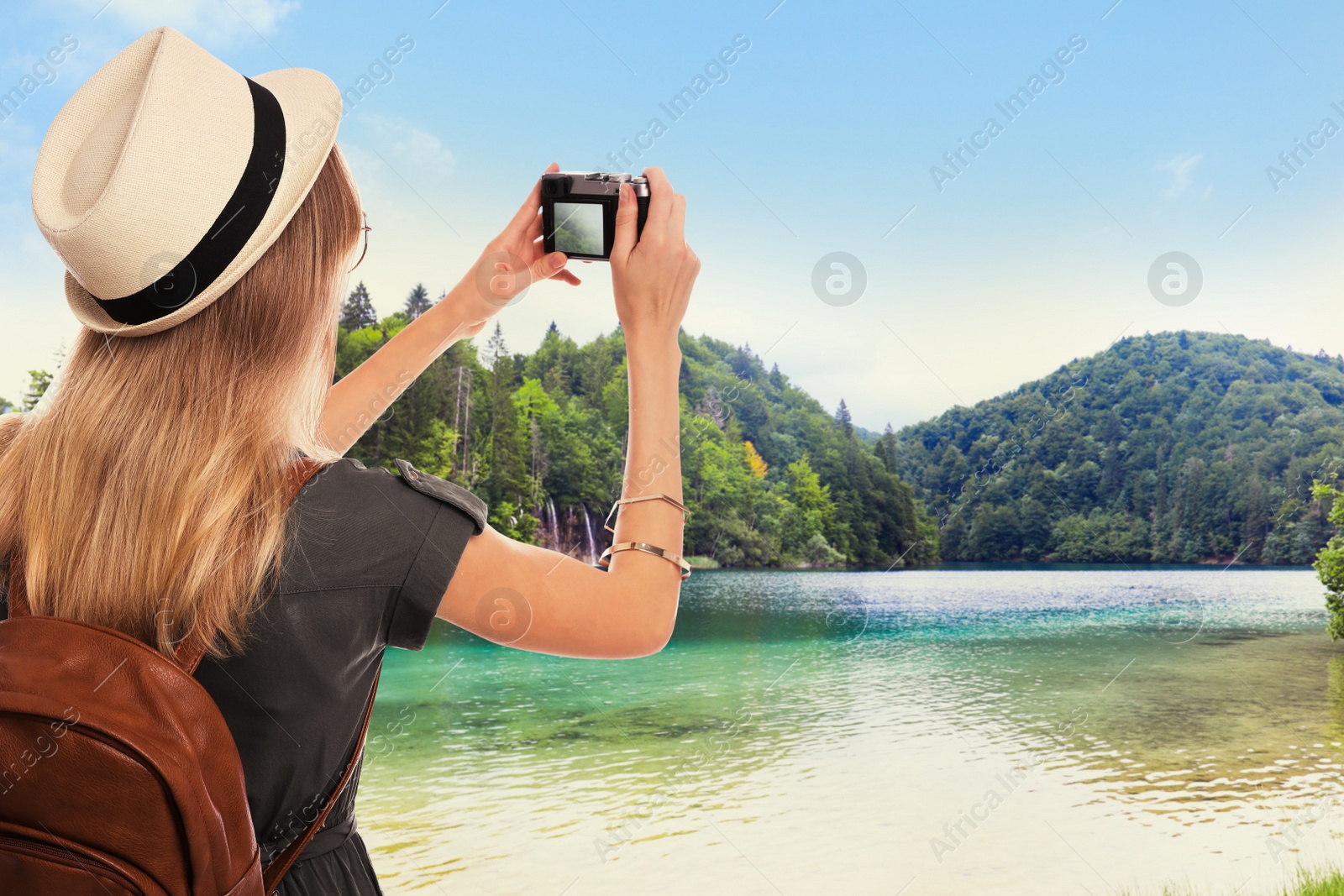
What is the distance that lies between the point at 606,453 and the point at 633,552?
45.0m

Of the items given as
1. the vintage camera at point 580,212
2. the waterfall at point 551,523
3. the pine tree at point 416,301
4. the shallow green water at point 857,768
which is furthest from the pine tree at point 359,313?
the vintage camera at point 580,212

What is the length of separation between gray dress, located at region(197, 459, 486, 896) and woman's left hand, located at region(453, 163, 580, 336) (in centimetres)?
48

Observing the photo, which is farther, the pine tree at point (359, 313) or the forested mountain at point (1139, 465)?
the forested mountain at point (1139, 465)

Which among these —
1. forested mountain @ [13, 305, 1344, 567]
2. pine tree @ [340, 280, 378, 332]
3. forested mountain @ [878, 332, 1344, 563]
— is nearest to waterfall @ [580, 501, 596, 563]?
forested mountain @ [13, 305, 1344, 567]

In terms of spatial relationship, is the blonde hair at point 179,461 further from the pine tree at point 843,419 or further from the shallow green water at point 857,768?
the pine tree at point 843,419

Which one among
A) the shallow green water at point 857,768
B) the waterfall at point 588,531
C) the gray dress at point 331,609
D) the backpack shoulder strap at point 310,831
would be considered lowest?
the shallow green water at point 857,768

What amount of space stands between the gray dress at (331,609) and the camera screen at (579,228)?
410mm

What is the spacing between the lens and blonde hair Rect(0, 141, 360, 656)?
660 millimetres

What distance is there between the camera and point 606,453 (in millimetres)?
45625

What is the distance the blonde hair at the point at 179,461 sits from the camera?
0.66 metres

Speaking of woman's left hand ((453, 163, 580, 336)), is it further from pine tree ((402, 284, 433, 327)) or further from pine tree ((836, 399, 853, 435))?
pine tree ((836, 399, 853, 435))

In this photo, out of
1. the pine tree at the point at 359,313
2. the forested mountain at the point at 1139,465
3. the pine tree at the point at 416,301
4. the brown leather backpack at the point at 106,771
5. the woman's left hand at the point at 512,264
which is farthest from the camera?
the forested mountain at the point at 1139,465

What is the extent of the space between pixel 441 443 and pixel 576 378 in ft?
59.5

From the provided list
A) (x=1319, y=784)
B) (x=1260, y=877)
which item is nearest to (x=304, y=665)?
(x=1260, y=877)
